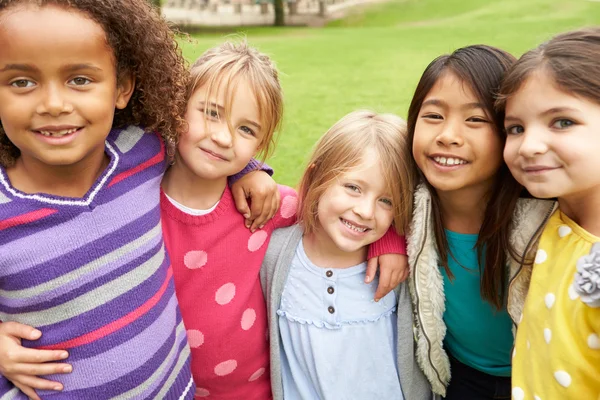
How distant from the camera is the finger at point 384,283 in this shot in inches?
79.1

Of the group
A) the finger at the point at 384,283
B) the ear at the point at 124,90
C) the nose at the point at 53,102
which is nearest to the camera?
the nose at the point at 53,102

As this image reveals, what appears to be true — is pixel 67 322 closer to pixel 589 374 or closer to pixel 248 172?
pixel 248 172

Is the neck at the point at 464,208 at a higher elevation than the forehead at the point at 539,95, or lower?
lower

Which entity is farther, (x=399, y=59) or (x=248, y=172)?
(x=399, y=59)

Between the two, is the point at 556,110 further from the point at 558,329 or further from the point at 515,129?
the point at 558,329

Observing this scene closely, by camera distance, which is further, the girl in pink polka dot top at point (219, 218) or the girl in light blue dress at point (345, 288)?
the girl in light blue dress at point (345, 288)

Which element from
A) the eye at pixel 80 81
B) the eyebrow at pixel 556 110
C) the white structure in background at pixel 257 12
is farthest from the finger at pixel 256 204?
the white structure in background at pixel 257 12

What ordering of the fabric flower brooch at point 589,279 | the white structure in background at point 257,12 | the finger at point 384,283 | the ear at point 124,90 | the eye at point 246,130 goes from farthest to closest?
the white structure in background at point 257,12 → the finger at point 384,283 → the eye at point 246,130 → the ear at point 124,90 → the fabric flower brooch at point 589,279

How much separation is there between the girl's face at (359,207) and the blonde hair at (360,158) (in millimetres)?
24

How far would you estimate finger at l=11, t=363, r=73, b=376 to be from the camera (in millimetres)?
1520

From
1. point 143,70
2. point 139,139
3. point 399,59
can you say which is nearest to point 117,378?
point 139,139

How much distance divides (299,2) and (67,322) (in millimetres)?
27706

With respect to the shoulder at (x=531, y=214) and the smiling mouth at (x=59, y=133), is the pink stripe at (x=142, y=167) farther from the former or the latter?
the shoulder at (x=531, y=214)

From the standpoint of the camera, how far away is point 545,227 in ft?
5.80
